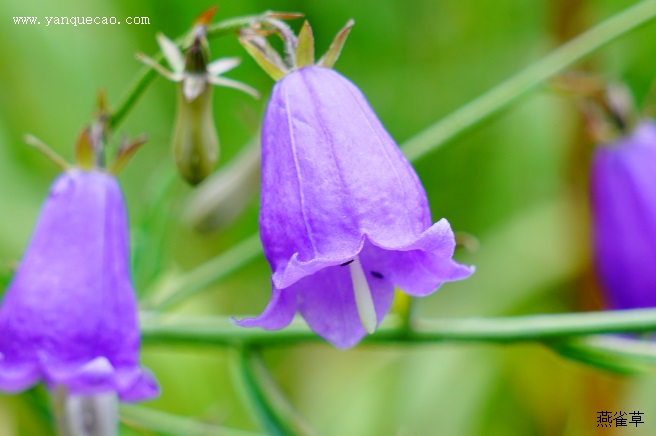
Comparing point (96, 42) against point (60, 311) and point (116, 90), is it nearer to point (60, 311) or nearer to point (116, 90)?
point (116, 90)

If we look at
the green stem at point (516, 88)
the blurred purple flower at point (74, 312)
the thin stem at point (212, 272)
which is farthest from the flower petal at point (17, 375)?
the green stem at point (516, 88)

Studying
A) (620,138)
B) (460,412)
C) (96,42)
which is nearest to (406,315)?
(620,138)

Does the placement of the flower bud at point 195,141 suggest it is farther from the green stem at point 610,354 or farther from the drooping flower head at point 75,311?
the green stem at point 610,354

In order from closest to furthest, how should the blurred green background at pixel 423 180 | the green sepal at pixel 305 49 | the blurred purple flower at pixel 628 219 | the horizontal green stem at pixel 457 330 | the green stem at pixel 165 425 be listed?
the green sepal at pixel 305 49, the horizontal green stem at pixel 457 330, the green stem at pixel 165 425, the blurred purple flower at pixel 628 219, the blurred green background at pixel 423 180

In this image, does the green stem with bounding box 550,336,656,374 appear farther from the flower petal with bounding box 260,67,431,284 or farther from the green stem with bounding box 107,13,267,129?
the green stem with bounding box 107,13,267,129

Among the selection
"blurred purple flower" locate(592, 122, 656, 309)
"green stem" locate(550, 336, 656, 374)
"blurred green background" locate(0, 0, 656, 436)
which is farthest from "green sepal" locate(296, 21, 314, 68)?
"blurred green background" locate(0, 0, 656, 436)
